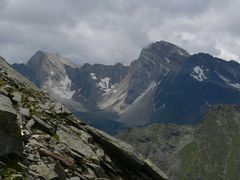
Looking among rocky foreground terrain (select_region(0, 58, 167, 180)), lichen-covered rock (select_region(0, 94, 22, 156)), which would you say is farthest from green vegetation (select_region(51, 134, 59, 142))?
lichen-covered rock (select_region(0, 94, 22, 156))

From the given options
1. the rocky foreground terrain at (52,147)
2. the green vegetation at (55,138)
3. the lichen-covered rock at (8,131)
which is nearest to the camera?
the lichen-covered rock at (8,131)

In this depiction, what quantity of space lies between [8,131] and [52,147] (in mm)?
7322

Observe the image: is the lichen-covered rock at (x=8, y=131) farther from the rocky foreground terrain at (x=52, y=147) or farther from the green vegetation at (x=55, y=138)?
the green vegetation at (x=55, y=138)

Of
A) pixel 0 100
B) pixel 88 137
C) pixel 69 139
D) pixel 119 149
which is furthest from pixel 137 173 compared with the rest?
pixel 0 100

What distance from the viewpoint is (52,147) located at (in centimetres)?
2938

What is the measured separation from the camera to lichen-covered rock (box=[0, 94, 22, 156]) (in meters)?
21.9

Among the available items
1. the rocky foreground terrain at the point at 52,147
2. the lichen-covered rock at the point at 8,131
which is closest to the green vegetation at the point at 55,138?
the rocky foreground terrain at the point at 52,147

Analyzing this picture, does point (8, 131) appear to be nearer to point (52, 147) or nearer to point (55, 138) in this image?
point (52, 147)

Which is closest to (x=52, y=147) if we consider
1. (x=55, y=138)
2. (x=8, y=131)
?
(x=55, y=138)

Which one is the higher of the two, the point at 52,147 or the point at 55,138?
the point at 55,138

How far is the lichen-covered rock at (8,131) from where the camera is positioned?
71.9 ft

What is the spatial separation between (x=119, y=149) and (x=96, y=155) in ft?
11.2

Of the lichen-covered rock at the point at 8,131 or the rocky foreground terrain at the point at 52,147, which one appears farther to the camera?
the rocky foreground terrain at the point at 52,147

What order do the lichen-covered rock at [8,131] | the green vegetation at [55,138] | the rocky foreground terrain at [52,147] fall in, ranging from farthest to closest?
the green vegetation at [55,138]
the rocky foreground terrain at [52,147]
the lichen-covered rock at [8,131]
